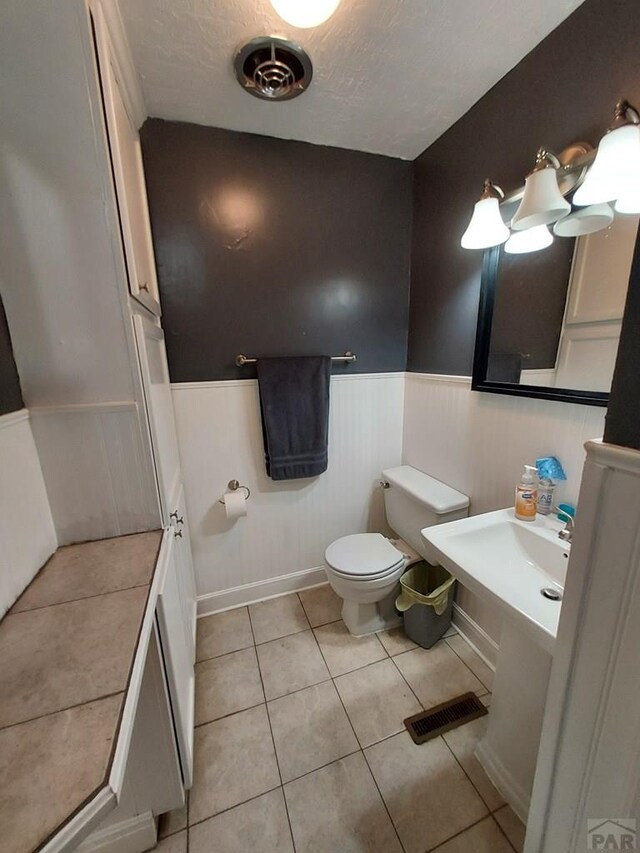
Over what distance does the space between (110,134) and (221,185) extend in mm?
705

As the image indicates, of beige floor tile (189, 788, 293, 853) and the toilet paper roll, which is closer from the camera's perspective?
beige floor tile (189, 788, 293, 853)

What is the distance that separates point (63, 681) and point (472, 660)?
62.8 inches

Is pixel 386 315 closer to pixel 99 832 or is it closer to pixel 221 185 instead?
pixel 221 185

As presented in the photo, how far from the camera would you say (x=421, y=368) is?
5.87 feet

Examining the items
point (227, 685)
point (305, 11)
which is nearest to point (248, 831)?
point (227, 685)

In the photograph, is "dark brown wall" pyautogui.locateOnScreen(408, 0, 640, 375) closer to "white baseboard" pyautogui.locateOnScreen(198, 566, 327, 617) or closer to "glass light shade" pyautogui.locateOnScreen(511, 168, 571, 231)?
"glass light shade" pyautogui.locateOnScreen(511, 168, 571, 231)

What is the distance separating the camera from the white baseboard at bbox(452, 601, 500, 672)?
4.81 feet

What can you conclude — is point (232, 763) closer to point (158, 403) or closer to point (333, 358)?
point (158, 403)

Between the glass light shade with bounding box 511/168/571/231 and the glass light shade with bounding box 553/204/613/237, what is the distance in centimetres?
6

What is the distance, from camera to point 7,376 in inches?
32.7

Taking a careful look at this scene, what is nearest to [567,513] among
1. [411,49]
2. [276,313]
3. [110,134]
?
[276,313]

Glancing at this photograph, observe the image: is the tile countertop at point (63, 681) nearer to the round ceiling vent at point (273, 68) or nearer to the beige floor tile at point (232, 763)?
the beige floor tile at point (232, 763)

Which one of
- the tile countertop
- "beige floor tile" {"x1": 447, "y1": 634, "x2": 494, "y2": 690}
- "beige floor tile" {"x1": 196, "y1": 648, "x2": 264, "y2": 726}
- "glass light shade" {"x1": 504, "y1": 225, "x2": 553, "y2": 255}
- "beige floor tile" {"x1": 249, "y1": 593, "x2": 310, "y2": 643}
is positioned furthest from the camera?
"beige floor tile" {"x1": 249, "y1": 593, "x2": 310, "y2": 643}

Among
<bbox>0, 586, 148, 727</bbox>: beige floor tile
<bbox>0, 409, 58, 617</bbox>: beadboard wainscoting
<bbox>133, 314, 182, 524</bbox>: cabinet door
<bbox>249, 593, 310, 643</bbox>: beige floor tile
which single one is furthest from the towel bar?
<bbox>249, 593, 310, 643</bbox>: beige floor tile
